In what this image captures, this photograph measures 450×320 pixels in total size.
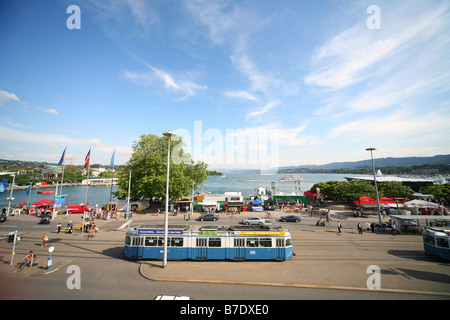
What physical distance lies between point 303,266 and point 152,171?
29.3 metres

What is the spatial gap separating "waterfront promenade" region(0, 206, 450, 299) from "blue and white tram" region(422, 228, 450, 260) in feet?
2.38

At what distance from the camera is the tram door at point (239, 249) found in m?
14.9

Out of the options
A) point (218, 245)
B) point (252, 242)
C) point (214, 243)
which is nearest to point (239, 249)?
point (252, 242)

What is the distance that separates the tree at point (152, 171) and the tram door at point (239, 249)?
71.4 ft

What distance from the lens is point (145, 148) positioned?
3828 cm

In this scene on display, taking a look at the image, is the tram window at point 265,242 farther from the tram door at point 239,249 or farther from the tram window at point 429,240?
the tram window at point 429,240

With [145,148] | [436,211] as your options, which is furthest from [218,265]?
[436,211]

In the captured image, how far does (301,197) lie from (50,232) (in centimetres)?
4460

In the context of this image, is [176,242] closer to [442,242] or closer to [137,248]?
[137,248]

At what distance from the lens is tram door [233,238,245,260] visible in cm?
1491

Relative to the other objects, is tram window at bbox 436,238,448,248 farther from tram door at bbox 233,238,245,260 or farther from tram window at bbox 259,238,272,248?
tram door at bbox 233,238,245,260

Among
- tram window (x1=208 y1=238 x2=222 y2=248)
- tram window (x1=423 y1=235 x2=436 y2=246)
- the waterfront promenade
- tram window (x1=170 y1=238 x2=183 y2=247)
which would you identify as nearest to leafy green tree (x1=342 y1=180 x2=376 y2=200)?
the waterfront promenade

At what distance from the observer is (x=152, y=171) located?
3503 centimetres
